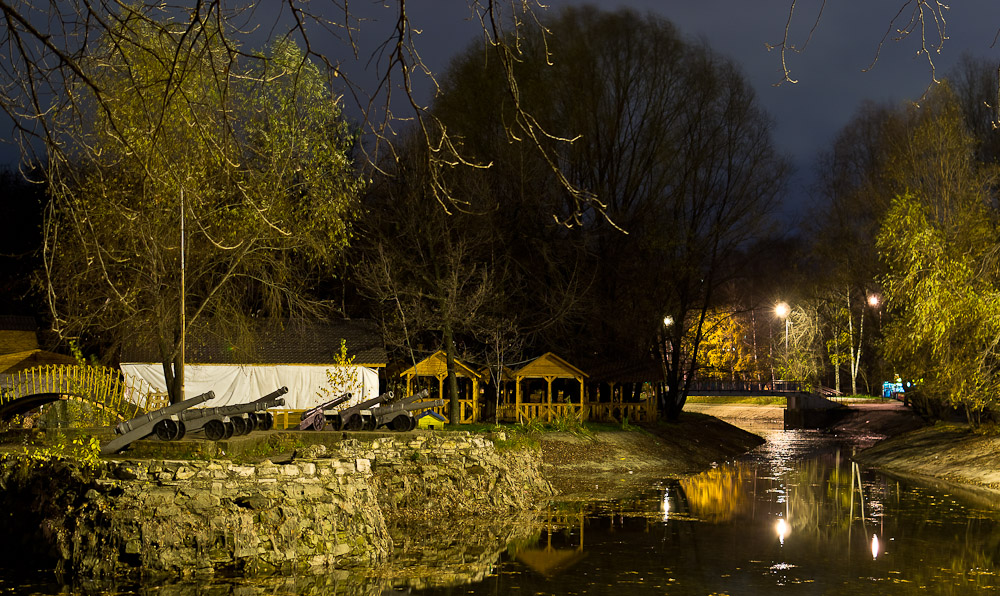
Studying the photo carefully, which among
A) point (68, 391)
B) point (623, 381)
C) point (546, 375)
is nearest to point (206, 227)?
point (68, 391)

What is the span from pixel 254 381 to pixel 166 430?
19.5 m

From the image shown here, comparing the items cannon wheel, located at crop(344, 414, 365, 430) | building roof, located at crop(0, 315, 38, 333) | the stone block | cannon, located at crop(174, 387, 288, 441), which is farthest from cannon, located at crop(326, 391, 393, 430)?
building roof, located at crop(0, 315, 38, 333)

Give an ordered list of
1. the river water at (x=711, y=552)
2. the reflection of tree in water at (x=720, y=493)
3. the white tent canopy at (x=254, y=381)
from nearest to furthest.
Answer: the river water at (x=711, y=552) → the reflection of tree in water at (x=720, y=493) → the white tent canopy at (x=254, y=381)

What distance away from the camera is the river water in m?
12.8

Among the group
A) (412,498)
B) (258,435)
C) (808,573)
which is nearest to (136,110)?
(258,435)

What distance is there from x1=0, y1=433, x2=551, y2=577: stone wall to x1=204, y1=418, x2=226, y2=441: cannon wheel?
264 centimetres

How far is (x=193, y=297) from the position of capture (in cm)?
3022

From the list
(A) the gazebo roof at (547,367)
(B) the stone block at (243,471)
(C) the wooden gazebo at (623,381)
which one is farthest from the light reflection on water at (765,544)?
(C) the wooden gazebo at (623,381)

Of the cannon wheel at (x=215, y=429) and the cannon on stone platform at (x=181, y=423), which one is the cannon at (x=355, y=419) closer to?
the cannon on stone platform at (x=181, y=423)

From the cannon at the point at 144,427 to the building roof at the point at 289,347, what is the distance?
16650 millimetres

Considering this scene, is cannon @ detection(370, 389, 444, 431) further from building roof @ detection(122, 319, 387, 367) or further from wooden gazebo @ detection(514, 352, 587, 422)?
wooden gazebo @ detection(514, 352, 587, 422)

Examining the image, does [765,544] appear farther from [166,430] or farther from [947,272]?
[947,272]

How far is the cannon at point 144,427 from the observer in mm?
14996

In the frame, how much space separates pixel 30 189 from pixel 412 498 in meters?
32.3
